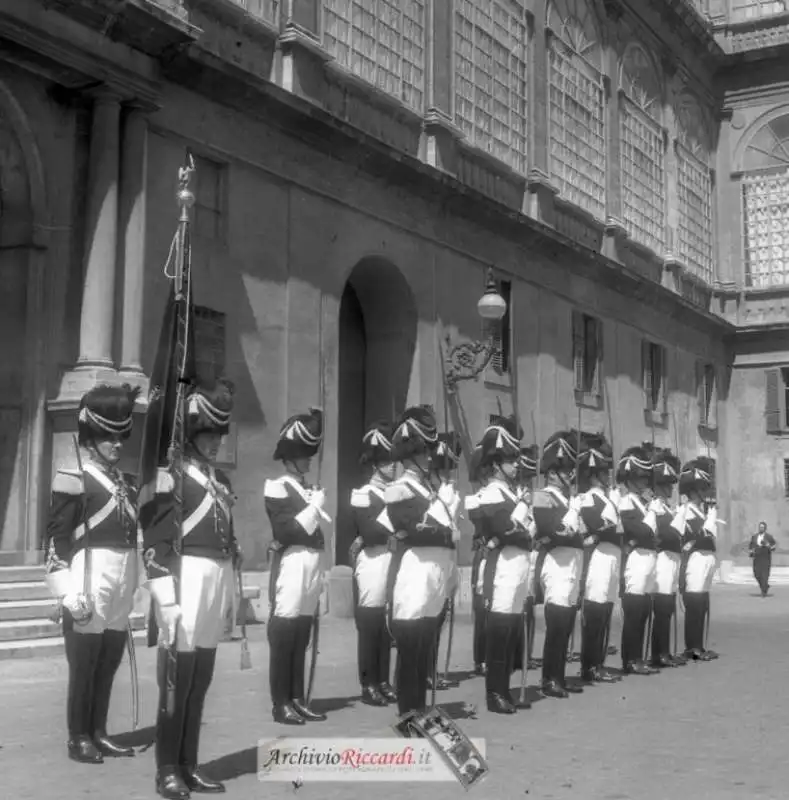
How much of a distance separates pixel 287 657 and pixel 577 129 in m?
21.5

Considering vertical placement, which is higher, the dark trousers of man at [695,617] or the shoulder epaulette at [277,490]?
the shoulder epaulette at [277,490]

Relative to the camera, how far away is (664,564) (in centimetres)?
1311

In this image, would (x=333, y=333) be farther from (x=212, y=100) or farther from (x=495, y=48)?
(x=495, y=48)

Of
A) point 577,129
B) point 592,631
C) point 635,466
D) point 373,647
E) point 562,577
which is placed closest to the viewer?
point 373,647

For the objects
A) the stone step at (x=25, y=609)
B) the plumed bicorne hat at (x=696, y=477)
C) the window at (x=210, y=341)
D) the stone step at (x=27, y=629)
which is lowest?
the stone step at (x=27, y=629)

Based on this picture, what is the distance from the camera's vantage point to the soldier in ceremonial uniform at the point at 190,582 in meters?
6.64

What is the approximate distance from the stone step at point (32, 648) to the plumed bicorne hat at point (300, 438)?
4340mm

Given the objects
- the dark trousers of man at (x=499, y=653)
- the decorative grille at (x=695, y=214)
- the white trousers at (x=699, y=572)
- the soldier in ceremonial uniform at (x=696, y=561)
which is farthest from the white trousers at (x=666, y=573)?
the decorative grille at (x=695, y=214)

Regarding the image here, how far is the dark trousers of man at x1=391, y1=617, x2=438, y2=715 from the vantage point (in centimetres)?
857

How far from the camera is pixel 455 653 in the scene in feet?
45.8

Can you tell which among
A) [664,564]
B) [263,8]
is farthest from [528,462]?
[263,8]

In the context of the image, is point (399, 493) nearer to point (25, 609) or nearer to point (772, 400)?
point (25, 609)

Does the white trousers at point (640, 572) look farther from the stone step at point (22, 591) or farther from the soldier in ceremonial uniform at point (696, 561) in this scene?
the stone step at point (22, 591)

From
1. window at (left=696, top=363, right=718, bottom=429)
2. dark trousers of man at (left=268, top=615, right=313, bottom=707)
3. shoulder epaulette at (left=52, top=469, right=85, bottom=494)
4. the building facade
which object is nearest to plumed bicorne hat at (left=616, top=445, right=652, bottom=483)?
dark trousers of man at (left=268, top=615, right=313, bottom=707)
